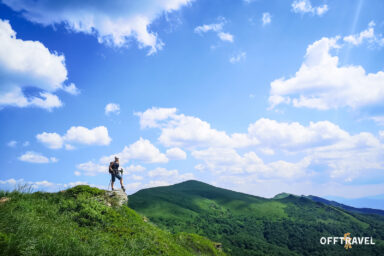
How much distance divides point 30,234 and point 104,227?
22.9 ft

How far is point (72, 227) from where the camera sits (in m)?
14.4

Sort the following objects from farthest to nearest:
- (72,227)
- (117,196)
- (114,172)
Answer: (114,172) < (117,196) < (72,227)

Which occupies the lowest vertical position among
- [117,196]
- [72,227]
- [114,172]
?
[72,227]

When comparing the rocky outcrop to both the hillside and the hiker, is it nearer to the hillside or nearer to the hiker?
the hillside

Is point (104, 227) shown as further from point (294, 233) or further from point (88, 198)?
point (294, 233)

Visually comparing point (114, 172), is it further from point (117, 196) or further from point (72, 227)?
point (72, 227)

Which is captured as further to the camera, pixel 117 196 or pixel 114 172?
pixel 114 172

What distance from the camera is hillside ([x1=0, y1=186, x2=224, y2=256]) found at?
946cm

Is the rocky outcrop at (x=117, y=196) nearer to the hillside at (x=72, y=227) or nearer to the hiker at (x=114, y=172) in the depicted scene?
the hillside at (x=72, y=227)

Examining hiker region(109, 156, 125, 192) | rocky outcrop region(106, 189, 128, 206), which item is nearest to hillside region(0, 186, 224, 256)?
rocky outcrop region(106, 189, 128, 206)

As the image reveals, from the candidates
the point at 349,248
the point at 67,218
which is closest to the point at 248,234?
the point at 349,248

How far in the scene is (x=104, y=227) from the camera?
1650cm

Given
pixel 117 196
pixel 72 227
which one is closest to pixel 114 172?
pixel 117 196

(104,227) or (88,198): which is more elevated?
(88,198)
